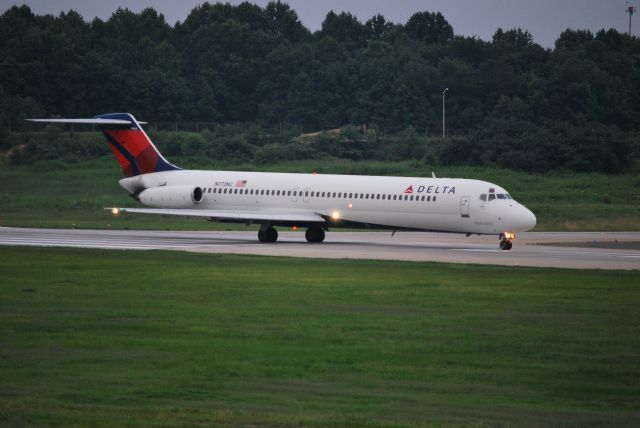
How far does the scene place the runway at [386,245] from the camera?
1532 inches

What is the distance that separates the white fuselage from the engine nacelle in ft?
1.07

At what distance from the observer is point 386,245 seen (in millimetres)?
45531

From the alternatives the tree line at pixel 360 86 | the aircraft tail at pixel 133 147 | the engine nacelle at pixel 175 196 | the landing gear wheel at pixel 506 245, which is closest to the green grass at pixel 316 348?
the landing gear wheel at pixel 506 245

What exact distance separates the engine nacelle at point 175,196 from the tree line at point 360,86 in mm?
36542

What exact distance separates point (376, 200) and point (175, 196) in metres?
8.96

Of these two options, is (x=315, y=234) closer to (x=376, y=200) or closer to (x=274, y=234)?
(x=274, y=234)

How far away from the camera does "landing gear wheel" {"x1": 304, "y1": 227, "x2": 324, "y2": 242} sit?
46.9 m

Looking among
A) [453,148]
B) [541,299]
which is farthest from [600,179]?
[541,299]

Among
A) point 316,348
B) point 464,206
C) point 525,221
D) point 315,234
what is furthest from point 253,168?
point 316,348

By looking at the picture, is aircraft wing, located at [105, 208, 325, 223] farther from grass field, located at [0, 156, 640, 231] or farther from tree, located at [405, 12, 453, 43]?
tree, located at [405, 12, 453, 43]

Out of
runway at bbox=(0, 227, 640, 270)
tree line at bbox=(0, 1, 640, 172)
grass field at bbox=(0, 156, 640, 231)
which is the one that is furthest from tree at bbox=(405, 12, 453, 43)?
runway at bbox=(0, 227, 640, 270)

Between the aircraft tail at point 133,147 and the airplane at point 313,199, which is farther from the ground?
the aircraft tail at point 133,147

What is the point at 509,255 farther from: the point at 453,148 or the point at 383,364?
the point at 453,148

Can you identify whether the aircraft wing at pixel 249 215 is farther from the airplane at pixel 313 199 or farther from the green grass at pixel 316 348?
the green grass at pixel 316 348
